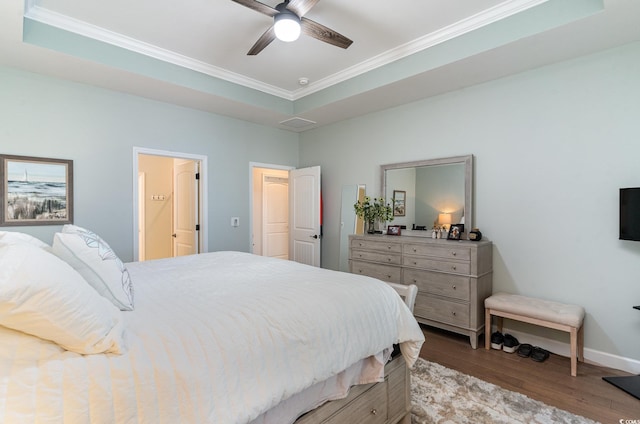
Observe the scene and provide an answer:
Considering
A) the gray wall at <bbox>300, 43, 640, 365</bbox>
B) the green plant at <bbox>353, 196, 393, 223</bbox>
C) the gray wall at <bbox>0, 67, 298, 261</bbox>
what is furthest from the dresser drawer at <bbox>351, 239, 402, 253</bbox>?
the gray wall at <bbox>0, 67, 298, 261</bbox>

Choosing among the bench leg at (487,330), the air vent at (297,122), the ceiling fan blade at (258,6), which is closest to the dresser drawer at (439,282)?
the bench leg at (487,330)

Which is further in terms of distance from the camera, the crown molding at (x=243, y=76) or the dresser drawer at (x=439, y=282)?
the dresser drawer at (x=439, y=282)

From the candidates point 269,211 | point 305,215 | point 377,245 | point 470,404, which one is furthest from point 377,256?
point 269,211

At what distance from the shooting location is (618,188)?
254 cm

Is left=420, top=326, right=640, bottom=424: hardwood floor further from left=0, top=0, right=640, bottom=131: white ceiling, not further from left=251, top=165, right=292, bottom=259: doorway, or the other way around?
left=251, top=165, right=292, bottom=259: doorway

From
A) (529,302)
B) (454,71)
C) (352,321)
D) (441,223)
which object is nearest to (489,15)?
(454,71)

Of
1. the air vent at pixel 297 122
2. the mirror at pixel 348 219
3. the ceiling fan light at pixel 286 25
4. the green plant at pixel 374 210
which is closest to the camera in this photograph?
the ceiling fan light at pixel 286 25

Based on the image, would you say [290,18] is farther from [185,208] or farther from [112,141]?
[185,208]

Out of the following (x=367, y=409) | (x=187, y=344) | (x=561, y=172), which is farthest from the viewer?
(x=561, y=172)

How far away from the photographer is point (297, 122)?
4.62 m

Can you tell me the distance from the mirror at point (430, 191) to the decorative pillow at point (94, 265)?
10.3ft

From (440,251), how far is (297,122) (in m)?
2.76

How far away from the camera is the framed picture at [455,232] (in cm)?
333

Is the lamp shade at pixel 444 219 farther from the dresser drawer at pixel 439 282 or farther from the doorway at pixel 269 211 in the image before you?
the doorway at pixel 269 211
